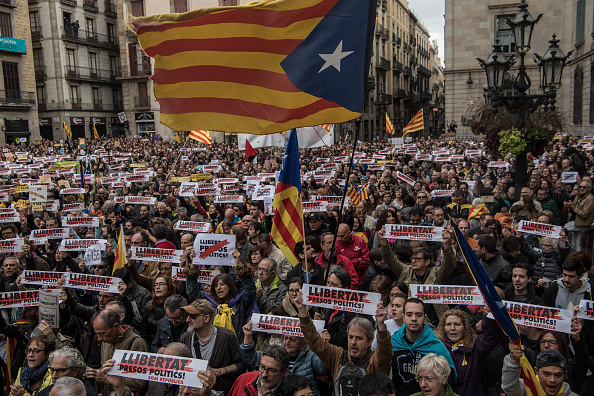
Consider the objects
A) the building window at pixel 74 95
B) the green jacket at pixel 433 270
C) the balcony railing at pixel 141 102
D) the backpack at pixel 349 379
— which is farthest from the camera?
the balcony railing at pixel 141 102

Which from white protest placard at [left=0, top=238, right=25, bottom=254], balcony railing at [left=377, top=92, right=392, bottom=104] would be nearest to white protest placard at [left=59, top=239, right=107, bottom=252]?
white protest placard at [left=0, top=238, right=25, bottom=254]

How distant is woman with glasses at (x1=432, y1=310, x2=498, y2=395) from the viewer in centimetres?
394

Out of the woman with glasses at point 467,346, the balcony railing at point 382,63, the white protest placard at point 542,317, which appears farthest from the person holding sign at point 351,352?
the balcony railing at point 382,63

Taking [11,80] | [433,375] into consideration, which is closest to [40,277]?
[433,375]

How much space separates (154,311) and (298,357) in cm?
199

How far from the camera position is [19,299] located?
5.45 metres

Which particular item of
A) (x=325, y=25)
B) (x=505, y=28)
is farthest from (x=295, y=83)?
(x=505, y=28)

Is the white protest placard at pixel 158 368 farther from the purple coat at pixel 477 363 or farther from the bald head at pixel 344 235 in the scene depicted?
the bald head at pixel 344 235

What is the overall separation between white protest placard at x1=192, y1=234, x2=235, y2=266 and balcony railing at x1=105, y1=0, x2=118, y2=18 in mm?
51832

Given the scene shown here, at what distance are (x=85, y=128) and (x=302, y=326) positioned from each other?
4976 cm

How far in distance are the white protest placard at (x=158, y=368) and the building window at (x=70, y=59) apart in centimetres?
4920

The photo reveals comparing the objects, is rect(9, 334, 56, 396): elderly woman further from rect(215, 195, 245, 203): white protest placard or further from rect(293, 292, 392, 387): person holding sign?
rect(215, 195, 245, 203): white protest placard

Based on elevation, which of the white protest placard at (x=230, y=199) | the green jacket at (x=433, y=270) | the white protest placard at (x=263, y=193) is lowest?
the green jacket at (x=433, y=270)

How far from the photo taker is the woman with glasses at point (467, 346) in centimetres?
394
